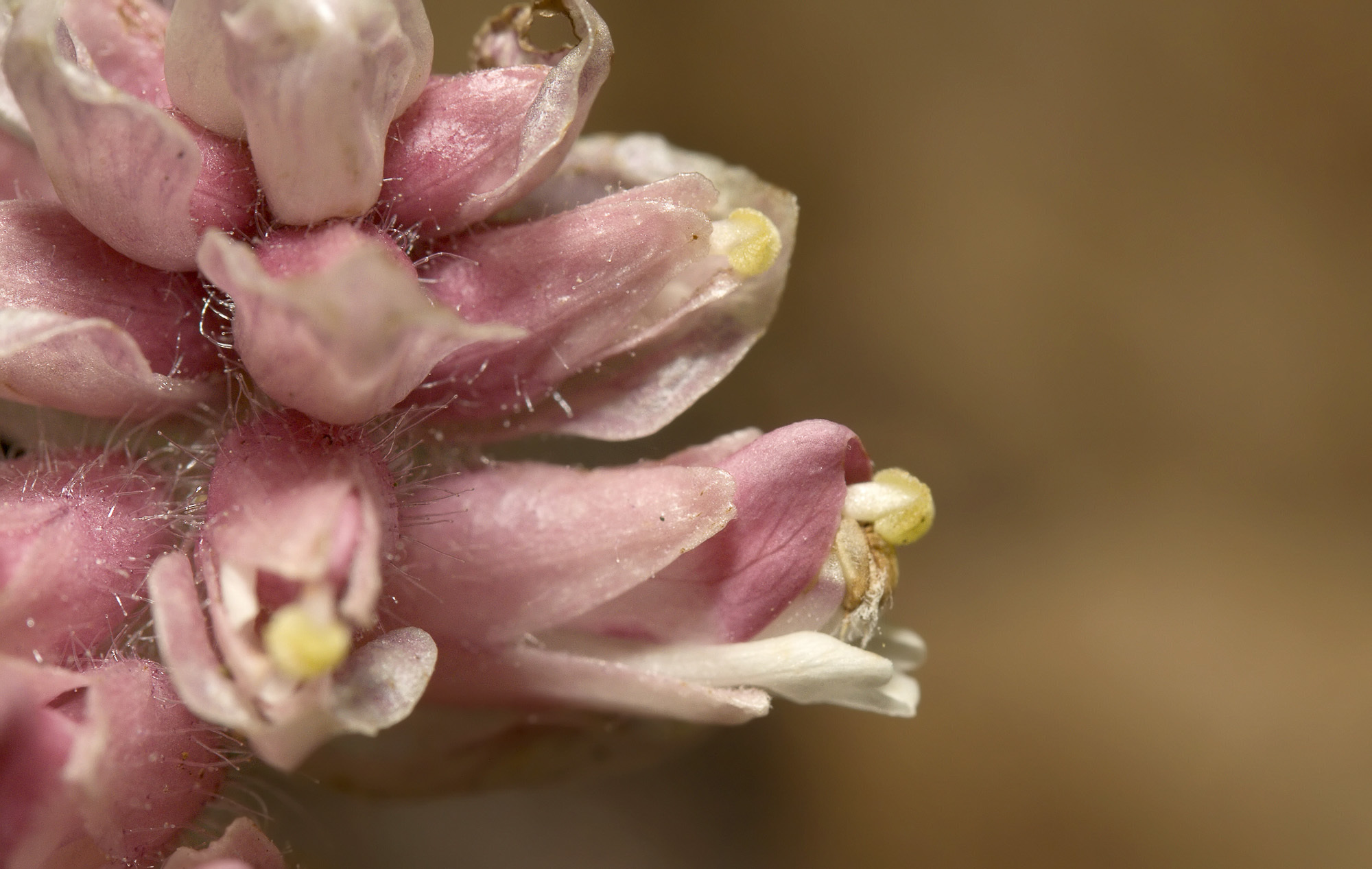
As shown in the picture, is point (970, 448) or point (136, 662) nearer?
point (136, 662)

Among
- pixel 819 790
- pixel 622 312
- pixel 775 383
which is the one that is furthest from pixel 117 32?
pixel 819 790

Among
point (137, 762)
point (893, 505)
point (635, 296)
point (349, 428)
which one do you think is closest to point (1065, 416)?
point (893, 505)

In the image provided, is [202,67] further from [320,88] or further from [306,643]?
[306,643]

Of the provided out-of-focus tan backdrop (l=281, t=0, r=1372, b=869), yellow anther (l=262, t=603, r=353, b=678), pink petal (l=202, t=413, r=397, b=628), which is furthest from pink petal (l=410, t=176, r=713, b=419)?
out-of-focus tan backdrop (l=281, t=0, r=1372, b=869)

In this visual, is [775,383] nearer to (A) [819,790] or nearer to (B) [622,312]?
(A) [819,790]

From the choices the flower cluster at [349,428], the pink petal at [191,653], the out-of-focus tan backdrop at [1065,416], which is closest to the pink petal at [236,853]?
the flower cluster at [349,428]
